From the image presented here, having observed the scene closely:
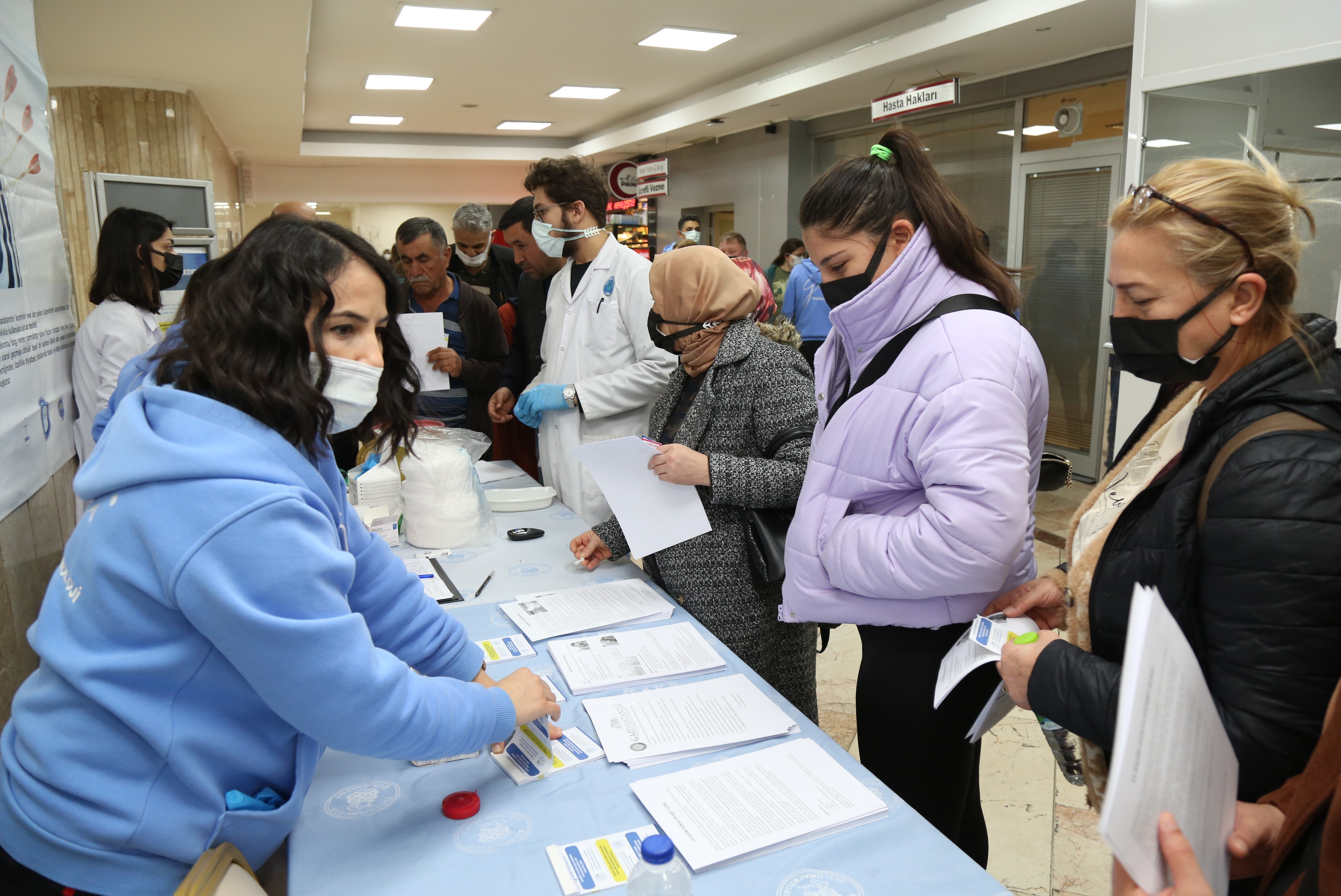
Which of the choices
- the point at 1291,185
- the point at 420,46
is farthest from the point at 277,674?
the point at 420,46

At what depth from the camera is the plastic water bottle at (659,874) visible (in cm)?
89

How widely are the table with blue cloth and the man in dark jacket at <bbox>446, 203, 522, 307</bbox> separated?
147 inches

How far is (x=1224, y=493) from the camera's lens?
2.99 feet

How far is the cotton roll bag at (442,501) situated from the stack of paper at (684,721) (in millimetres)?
938

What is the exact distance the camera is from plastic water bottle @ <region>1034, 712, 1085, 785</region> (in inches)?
48.3

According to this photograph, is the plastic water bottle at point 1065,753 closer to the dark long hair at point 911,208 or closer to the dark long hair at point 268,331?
the dark long hair at point 911,208

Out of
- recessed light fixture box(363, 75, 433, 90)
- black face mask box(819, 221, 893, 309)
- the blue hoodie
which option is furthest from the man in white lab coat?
recessed light fixture box(363, 75, 433, 90)

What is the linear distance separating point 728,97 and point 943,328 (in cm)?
809

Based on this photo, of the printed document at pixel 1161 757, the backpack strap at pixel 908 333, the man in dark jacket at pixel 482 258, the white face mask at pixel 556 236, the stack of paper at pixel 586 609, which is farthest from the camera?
the man in dark jacket at pixel 482 258

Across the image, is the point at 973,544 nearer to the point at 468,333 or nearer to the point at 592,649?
the point at 592,649

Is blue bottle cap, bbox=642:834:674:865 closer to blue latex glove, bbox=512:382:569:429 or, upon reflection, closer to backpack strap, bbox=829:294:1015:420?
backpack strap, bbox=829:294:1015:420

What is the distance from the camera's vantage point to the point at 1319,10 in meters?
3.11

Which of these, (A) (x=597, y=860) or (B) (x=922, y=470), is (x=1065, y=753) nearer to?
(B) (x=922, y=470)

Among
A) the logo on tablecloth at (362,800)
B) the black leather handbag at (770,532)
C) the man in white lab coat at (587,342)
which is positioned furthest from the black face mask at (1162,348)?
the man in white lab coat at (587,342)
